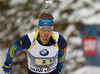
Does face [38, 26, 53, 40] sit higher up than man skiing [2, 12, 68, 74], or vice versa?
face [38, 26, 53, 40]

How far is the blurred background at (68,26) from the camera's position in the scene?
1.83 m

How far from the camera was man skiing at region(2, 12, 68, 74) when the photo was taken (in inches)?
34.0

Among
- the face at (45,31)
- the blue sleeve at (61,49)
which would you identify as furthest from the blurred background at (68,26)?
the face at (45,31)

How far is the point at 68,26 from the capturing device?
73.5 inches

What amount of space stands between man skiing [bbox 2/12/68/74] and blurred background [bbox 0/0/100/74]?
92 centimetres

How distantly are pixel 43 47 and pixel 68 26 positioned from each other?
1050mm

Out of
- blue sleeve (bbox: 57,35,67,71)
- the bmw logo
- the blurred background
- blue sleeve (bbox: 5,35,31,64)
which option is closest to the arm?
blue sleeve (bbox: 5,35,31,64)

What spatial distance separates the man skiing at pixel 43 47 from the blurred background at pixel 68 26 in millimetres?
923

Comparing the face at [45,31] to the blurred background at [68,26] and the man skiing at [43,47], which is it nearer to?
the man skiing at [43,47]

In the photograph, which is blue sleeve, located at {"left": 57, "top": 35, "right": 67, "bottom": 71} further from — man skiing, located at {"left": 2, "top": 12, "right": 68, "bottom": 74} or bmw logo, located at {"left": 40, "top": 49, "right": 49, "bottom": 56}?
bmw logo, located at {"left": 40, "top": 49, "right": 49, "bottom": 56}

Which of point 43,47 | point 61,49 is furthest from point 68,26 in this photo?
point 43,47

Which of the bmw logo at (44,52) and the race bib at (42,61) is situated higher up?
the bmw logo at (44,52)

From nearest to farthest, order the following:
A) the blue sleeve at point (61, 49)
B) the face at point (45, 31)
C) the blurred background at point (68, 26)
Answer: the face at point (45, 31)
the blue sleeve at point (61, 49)
the blurred background at point (68, 26)

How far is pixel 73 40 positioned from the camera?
190cm
